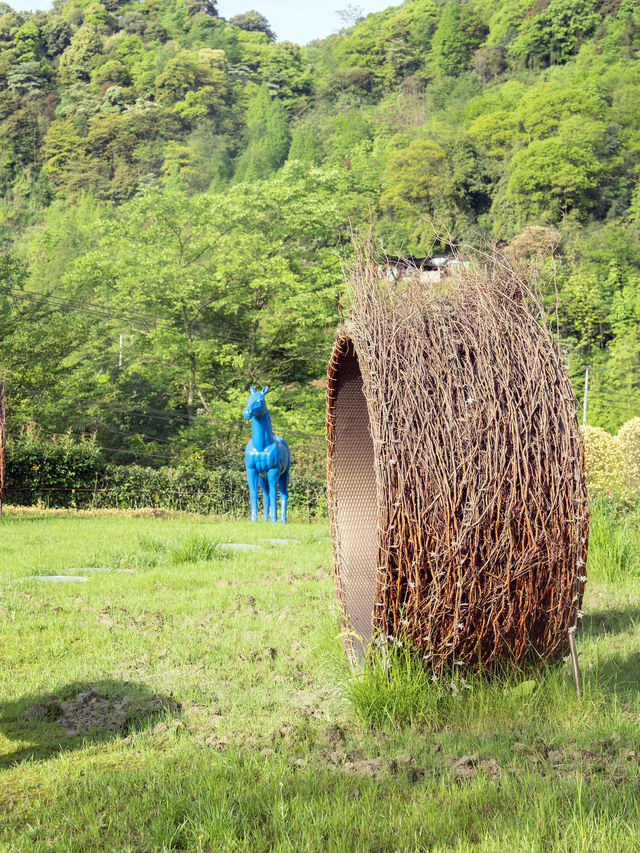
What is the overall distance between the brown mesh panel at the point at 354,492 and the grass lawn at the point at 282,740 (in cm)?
39

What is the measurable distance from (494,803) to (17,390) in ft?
74.8

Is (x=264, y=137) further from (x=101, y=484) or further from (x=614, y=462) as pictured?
(x=614, y=462)

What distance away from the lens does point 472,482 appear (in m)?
3.83

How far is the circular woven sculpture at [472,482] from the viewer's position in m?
3.80

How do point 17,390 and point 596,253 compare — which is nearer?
point 17,390

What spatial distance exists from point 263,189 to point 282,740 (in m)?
27.4

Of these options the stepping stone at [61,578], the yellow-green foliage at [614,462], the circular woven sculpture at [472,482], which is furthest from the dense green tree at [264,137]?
the circular woven sculpture at [472,482]

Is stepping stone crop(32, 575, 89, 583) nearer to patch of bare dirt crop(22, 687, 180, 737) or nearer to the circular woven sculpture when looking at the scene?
patch of bare dirt crop(22, 687, 180, 737)

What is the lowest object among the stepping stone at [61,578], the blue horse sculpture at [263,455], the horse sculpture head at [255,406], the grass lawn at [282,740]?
the grass lawn at [282,740]

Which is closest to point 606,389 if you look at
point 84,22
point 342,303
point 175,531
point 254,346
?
point 254,346

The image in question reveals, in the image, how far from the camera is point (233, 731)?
12.1 feet

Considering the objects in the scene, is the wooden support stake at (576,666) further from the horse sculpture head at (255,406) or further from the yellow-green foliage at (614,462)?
the horse sculpture head at (255,406)

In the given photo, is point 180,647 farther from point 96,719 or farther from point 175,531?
point 175,531

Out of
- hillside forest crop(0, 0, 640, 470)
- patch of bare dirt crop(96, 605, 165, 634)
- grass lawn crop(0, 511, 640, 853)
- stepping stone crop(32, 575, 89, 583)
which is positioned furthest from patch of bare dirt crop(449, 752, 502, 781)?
stepping stone crop(32, 575, 89, 583)
